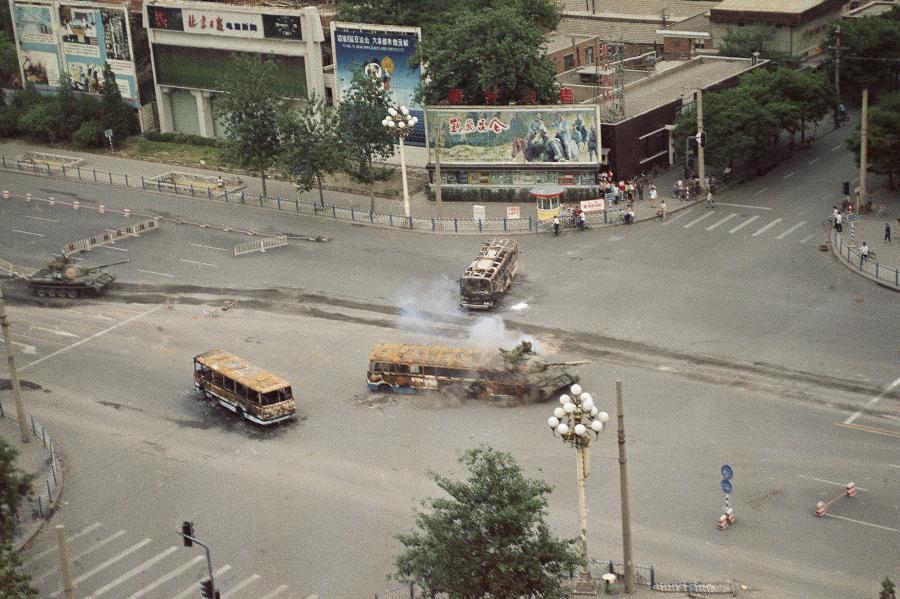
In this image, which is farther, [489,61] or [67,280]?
[489,61]

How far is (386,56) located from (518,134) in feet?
38.8

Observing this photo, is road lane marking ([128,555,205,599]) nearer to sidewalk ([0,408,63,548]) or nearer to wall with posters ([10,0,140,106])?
sidewalk ([0,408,63,548])

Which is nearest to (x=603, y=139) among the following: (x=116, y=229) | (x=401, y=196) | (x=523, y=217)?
(x=523, y=217)

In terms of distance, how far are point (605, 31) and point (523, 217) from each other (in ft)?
133

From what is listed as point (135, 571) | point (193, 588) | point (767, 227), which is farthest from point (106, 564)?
point (767, 227)

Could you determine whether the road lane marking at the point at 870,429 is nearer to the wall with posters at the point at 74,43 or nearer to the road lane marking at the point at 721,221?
the road lane marking at the point at 721,221

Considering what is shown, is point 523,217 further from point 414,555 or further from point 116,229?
point 414,555

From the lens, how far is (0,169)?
95.2 m

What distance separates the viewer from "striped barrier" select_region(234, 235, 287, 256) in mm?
74688

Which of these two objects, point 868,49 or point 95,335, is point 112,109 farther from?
point 868,49

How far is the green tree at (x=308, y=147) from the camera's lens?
78188mm

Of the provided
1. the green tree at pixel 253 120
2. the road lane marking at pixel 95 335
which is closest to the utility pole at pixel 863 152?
the green tree at pixel 253 120

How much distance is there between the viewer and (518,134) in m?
80.6

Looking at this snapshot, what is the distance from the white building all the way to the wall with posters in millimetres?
2946
